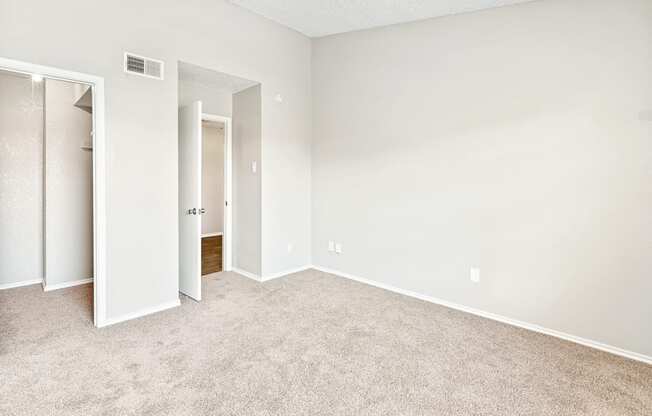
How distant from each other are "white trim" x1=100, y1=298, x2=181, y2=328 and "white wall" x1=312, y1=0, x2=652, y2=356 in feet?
7.11

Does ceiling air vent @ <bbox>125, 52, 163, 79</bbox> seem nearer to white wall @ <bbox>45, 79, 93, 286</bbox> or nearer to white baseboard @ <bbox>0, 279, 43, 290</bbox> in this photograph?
white wall @ <bbox>45, 79, 93, 286</bbox>

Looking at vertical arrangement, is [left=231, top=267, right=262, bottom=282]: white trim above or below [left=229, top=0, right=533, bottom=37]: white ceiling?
Result: below

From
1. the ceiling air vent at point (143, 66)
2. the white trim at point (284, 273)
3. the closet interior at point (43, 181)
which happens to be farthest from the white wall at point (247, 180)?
the closet interior at point (43, 181)

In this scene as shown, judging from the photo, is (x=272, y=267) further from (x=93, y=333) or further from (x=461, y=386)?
(x=461, y=386)

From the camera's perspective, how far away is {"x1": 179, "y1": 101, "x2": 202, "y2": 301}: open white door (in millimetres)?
3631

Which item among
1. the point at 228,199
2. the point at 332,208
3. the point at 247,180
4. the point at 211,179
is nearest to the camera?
the point at 247,180


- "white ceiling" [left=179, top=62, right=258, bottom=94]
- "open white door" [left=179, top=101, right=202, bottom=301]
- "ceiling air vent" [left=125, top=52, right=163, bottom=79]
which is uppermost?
"white ceiling" [left=179, top=62, right=258, bottom=94]

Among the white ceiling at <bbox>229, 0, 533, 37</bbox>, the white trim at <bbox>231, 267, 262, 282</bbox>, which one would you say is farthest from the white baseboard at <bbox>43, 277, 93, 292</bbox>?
the white ceiling at <bbox>229, 0, 533, 37</bbox>

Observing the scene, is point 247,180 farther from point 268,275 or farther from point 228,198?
point 268,275

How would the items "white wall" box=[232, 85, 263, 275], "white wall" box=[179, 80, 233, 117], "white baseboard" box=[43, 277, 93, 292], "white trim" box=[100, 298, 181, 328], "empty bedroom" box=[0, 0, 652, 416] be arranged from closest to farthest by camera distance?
1. "empty bedroom" box=[0, 0, 652, 416]
2. "white trim" box=[100, 298, 181, 328]
3. "white baseboard" box=[43, 277, 93, 292]
4. "white wall" box=[179, 80, 233, 117]
5. "white wall" box=[232, 85, 263, 275]

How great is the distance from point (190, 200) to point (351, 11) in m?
2.66

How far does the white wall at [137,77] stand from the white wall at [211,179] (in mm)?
3792

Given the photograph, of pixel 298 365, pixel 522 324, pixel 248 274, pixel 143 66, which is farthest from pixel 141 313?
pixel 522 324

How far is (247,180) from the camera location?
4.57m
